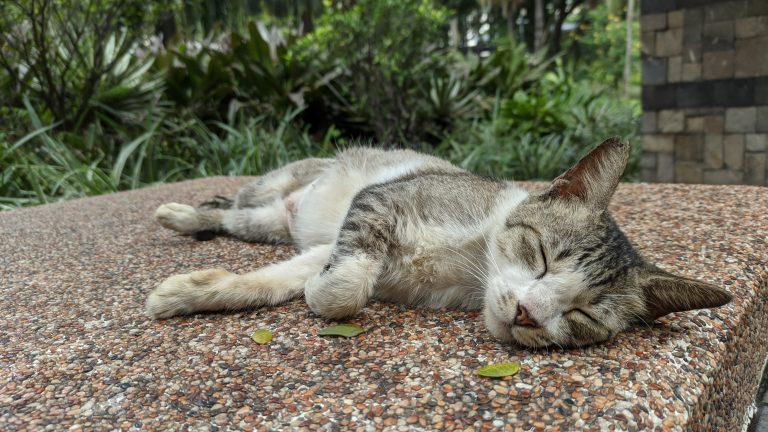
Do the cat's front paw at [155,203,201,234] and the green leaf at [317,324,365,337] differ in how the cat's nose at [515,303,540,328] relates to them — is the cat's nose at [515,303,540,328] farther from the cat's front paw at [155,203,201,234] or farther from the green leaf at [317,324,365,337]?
the cat's front paw at [155,203,201,234]

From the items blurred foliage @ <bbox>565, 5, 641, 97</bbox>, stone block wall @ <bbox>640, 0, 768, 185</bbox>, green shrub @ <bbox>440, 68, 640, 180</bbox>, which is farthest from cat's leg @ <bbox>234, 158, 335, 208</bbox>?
blurred foliage @ <bbox>565, 5, 641, 97</bbox>

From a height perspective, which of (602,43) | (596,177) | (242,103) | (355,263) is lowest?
(355,263)

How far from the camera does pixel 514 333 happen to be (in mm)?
1728

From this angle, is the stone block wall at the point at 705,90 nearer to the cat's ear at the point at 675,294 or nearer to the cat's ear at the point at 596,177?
the cat's ear at the point at 596,177

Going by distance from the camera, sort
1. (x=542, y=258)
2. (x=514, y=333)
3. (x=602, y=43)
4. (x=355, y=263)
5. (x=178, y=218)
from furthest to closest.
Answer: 1. (x=602, y=43)
2. (x=178, y=218)
3. (x=355, y=263)
4. (x=542, y=258)
5. (x=514, y=333)

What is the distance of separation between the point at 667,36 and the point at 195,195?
219 inches

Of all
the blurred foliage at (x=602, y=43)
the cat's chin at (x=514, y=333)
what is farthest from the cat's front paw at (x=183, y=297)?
the blurred foliage at (x=602, y=43)

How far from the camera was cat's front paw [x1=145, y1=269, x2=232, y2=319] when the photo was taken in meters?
→ 2.05

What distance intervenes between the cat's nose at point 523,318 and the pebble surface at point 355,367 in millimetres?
100

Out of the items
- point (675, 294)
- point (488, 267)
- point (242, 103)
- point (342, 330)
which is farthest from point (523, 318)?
point (242, 103)

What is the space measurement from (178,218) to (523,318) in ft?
7.40

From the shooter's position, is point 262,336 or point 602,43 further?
point 602,43

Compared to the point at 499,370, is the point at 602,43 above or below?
above

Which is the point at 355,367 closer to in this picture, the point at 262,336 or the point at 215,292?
the point at 262,336
